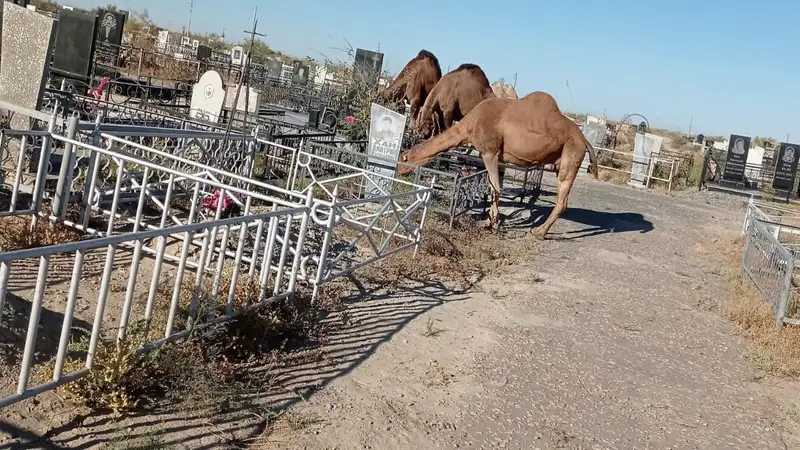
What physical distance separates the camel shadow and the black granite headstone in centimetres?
935

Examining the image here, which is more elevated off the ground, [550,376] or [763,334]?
[763,334]

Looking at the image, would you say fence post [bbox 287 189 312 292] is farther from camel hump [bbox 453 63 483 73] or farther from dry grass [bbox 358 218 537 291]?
camel hump [bbox 453 63 483 73]

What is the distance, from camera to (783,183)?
30.7 metres

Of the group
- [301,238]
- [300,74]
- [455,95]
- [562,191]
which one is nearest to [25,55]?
[301,238]

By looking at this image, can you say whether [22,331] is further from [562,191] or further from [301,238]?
[562,191]

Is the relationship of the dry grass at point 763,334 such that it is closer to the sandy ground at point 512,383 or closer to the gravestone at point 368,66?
the sandy ground at point 512,383

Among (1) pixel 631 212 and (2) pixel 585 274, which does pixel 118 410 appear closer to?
(2) pixel 585 274

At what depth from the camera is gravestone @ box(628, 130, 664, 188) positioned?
1175 inches

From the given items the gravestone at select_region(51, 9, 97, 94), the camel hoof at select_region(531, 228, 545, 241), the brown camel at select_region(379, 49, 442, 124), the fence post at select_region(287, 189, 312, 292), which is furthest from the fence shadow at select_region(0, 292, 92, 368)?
the brown camel at select_region(379, 49, 442, 124)

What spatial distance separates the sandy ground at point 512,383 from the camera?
4.88m

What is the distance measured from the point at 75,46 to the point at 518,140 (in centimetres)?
950

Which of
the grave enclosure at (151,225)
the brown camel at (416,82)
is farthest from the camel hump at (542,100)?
the brown camel at (416,82)

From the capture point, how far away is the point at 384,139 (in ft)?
44.7

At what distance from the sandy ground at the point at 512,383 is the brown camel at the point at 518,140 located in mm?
3048
